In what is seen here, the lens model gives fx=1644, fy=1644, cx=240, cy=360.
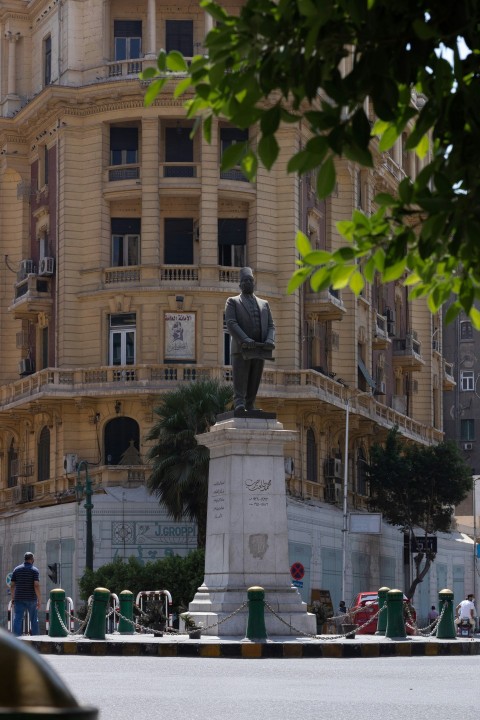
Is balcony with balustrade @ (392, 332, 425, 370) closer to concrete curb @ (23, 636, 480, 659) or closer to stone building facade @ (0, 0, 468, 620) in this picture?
stone building facade @ (0, 0, 468, 620)

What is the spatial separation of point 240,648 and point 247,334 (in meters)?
5.79

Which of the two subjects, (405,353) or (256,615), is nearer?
(256,615)

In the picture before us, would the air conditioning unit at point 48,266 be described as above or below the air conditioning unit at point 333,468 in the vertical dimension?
above

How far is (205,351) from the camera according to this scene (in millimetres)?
56062

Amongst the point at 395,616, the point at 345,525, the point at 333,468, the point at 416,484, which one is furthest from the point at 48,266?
Answer: the point at 395,616

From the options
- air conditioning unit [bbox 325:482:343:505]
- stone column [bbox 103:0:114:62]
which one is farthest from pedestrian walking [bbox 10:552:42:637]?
stone column [bbox 103:0:114:62]

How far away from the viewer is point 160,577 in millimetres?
43750

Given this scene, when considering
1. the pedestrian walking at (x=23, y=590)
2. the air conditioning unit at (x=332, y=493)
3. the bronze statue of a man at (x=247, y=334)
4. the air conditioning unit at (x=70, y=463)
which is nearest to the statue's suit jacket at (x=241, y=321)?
the bronze statue of a man at (x=247, y=334)

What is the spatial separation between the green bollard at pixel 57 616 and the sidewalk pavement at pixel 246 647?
1.39m

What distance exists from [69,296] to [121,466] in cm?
678

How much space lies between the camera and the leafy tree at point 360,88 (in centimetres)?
610

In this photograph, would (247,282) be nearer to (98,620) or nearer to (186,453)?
(98,620)

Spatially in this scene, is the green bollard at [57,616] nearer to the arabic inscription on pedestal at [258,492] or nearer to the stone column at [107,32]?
the arabic inscription on pedestal at [258,492]

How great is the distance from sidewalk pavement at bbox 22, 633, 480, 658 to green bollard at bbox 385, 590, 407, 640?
83cm
